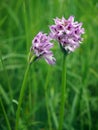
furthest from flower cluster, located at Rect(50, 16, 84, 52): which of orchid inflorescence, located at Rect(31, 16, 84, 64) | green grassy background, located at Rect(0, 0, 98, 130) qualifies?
green grassy background, located at Rect(0, 0, 98, 130)

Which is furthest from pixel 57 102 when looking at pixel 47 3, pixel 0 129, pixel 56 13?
pixel 47 3

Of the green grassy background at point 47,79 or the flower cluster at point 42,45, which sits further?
the green grassy background at point 47,79

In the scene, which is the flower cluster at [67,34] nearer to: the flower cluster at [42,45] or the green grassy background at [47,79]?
the flower cluster at [42,45]

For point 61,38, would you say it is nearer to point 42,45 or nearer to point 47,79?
point 42,45

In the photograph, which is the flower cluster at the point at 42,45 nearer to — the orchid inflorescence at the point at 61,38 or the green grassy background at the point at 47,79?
the orchid inflorescence at the point at 61,38

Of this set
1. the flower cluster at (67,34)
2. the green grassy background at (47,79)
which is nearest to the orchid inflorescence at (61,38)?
the flower cluster at (67,34)

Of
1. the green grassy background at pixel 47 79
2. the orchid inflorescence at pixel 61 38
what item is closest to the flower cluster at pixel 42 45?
the orchid inflorescence at pixel 61 38

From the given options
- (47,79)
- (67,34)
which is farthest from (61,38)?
(47,79)
